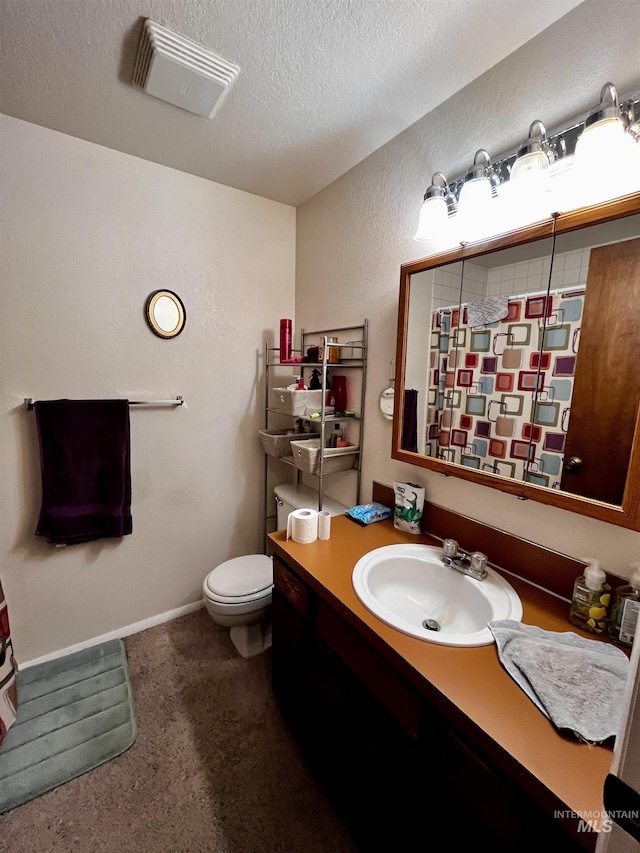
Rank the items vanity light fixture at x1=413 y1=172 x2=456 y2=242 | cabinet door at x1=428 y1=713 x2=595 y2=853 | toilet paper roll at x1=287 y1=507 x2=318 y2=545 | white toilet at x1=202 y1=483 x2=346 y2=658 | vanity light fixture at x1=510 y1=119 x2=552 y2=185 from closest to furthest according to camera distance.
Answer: cabinet door at x1=428 y1=713 x2=595 y2=853
vanity light fixture at x1=510 y1=119 x2=552 y2=185
vanity light fixture at x1=413 y1=172 x2=456 y2=242
toilet paper roll at x1=287 y1=507 x2=318 y2=545
white toilet at x1=202 y1=483 x2=346 y2=658

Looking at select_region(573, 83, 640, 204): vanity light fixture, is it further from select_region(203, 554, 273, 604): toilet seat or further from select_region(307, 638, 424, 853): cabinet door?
select_region(203, 554, 273, 604): toilet seat

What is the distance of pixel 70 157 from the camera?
60.4 inches

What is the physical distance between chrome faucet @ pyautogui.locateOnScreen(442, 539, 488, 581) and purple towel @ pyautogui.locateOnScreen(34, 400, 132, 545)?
1.52m

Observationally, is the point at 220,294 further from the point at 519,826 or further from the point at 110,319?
the point at 519,826

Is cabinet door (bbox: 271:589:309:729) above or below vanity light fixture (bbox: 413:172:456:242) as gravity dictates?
below

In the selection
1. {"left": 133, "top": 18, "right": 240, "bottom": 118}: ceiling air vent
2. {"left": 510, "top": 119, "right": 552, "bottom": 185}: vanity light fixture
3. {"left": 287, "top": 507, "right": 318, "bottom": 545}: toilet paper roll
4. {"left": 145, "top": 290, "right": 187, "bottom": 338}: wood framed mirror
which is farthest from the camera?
{"left": 145, "top": 290, "right": 187, "bottom": 338}: wood framed mirror

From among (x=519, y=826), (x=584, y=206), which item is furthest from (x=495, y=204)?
(x=519, y=826)

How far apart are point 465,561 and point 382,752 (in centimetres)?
58

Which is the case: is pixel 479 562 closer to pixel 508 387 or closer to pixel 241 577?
pixel 508 387

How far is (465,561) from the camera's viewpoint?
119cm

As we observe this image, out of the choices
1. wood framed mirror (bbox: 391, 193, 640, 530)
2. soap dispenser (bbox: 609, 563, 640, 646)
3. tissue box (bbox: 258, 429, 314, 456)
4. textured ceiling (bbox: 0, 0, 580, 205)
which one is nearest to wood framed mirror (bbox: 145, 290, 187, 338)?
textured ceiling (bbox: 0, 0, 580, 205)

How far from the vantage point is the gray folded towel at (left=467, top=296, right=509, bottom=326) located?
1113mm

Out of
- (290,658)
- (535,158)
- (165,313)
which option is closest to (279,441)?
(165,313)

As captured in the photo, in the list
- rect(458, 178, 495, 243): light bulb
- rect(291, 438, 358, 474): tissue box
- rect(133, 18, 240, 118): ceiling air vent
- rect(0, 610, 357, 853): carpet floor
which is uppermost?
rect(133, 18, 240, 118): ceiling air vent
